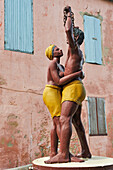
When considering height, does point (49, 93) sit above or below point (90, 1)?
below

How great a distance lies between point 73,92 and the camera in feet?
11.1

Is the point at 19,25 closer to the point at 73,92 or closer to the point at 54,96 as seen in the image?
the point at 54,96

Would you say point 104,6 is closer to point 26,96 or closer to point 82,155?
point 26,96

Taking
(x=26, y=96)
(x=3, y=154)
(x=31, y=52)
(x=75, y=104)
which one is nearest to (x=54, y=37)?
(x=31, y=52)

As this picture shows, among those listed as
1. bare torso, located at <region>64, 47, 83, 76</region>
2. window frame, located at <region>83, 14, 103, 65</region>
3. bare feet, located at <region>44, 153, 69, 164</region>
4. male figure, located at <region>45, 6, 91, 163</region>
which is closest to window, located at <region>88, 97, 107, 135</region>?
window frame, located at <region>83, 14, 103, 65</region>

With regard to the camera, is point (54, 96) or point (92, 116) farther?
point (92, 116)

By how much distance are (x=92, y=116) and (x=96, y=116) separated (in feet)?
0.51

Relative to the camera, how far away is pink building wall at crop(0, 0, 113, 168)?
618cm

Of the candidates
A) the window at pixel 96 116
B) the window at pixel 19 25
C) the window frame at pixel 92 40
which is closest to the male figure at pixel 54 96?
the window at pixel 19 25

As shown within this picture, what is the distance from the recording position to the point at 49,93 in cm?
351

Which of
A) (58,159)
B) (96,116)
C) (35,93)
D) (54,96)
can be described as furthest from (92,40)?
(58,159)

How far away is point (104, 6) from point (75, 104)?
6.27 m

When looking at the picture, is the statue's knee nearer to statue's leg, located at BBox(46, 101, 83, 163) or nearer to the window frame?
statue's leg, located at BBox(46, 101, 83, 163)

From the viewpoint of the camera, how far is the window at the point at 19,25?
6.61m
